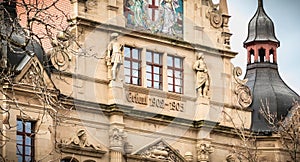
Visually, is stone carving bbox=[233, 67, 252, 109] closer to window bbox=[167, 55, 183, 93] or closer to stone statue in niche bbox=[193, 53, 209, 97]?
stone statue in niche bbox=[193, 53, 209, 97]

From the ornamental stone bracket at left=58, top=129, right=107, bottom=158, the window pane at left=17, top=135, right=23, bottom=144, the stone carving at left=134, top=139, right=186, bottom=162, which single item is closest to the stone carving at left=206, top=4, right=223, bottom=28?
the stone carving at left=134, top=139, right=186, bottom=162

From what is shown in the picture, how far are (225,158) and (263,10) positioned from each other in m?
8.16

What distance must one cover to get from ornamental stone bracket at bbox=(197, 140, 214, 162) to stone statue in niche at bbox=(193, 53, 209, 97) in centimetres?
180

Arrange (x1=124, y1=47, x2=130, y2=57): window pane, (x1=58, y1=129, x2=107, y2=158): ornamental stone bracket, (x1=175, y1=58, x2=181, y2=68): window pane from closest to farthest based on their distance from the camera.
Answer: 1. (x1=58, y1=129, x2=107, y2=158): ornamental stone bracket
2. (x1=124, y1=47, x2=130, y2=57): window pane
3. (x1=175, y1=58, x2=181, y2=68): window pane

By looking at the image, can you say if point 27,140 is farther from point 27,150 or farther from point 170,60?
point 170,60

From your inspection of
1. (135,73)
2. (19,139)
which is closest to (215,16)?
(135,73)

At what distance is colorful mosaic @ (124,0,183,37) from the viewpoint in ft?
135

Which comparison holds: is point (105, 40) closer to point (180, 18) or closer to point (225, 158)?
point (180, 18)

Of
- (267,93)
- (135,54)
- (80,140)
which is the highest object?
(135,54)

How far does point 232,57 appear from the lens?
43.8 m

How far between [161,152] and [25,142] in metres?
6.30

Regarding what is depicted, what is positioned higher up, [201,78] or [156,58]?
[156,58]

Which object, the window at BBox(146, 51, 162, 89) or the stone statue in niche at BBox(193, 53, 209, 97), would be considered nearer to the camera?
the window at BBox(146, 51, 162, 89)

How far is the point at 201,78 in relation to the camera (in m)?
42.3
